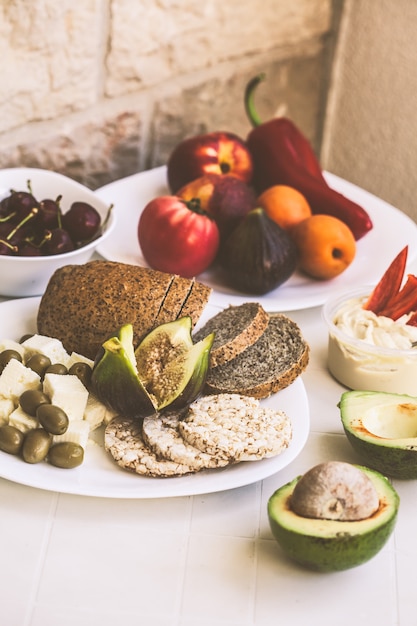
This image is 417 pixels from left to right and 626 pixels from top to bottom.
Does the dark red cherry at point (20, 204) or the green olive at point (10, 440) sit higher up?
the dark red cherry at point (20, 204)

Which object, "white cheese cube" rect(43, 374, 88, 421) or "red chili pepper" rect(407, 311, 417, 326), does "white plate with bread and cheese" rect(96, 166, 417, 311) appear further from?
"white cheese cube" rect(43, 374, 88, 421)

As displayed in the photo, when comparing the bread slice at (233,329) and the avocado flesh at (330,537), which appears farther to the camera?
the bread slice at (233,329)

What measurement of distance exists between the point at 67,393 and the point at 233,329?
29 cm

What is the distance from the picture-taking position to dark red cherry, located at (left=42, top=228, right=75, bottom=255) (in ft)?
4.44

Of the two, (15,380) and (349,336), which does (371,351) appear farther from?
(15,380)

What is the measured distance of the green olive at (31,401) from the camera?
3.46 feet

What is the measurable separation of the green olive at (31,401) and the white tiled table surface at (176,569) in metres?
0.10

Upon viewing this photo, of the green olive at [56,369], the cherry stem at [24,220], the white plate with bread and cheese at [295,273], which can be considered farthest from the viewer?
the white plate with bread and cheese at [295,273]

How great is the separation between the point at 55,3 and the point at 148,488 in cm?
97

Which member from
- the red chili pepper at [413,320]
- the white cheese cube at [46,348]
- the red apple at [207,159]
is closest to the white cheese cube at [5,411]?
the white cheese cube at [46,348]

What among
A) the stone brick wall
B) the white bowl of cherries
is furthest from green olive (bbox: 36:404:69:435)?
the stone brick wall

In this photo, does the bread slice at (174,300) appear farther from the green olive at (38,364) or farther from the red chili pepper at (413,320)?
the red chili pepper at (413,320)

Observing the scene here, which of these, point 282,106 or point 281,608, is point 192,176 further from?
point 281,608

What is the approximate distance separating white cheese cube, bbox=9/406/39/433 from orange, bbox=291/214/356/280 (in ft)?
2.14
